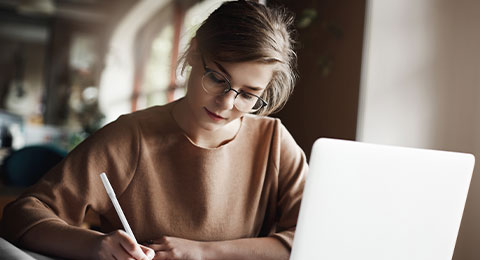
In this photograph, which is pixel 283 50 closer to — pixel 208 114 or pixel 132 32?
pixel 208 114

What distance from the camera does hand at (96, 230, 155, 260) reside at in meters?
0.83

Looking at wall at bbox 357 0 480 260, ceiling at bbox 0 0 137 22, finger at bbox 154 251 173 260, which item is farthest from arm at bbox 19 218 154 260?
ceiling at bbox 0 0 137 22

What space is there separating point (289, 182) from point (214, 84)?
0.36 meters

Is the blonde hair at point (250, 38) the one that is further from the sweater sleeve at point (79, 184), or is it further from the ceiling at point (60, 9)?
the ceiling at point (60, 9)

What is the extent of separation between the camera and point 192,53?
44.4 inches

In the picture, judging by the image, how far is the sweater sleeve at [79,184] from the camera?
3.34ft

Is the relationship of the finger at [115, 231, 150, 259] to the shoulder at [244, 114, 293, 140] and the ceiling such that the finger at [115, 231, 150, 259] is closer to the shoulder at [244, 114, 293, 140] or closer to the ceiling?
the shoulder at [244, 114, 293, 140]

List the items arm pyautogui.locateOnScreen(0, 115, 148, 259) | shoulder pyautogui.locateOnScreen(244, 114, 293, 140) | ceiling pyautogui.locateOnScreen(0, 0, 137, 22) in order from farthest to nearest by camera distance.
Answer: ceiling pyautogui.locateOnScreen(0, 0, 137, 22) < shoulder pyautogui.locateOnScreen(244, 114, 293, 140) < arm pyautogui.locateOnScreen(0, 115, 148, 259)

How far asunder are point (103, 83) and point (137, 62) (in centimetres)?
39

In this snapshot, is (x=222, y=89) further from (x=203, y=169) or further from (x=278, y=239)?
(x=278, y=239)

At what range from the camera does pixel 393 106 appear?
2.58 metres

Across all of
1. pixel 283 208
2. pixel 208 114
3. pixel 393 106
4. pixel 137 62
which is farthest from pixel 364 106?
pixel 137 62

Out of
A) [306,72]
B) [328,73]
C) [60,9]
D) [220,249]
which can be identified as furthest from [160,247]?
[60,9]

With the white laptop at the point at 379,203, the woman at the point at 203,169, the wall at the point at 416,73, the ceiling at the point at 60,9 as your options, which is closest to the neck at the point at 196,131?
the woman at the point at 203,169
